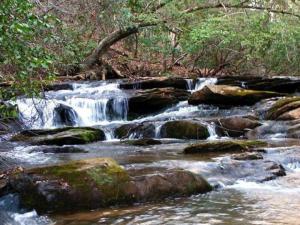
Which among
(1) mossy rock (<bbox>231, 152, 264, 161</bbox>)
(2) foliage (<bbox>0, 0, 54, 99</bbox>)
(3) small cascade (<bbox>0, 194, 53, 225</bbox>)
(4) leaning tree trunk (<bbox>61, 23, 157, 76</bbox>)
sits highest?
(4) leaning tree trunk (<bbox>61, 23, 157, 76</bbox>)

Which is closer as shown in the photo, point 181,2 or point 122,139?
point 122,139

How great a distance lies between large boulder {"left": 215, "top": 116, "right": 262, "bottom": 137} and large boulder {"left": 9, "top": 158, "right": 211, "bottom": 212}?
5.53 m

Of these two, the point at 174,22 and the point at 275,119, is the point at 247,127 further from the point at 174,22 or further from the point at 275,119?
the point at 174,22

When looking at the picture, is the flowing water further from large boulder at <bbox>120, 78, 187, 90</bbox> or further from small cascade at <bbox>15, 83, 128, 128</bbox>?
large boulder at <bbox>120, 78, 187, 90</bbox>

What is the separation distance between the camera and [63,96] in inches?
633

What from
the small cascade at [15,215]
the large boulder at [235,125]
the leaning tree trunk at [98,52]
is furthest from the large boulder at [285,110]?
the leaning tree trunk at [98,52]

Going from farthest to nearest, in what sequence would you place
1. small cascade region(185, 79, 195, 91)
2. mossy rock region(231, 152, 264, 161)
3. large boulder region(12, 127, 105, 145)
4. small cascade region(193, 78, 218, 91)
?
small cascade region(193, 78, 218, 91) → small cascade region(185, 79, 195, 91) → large boulder region(12, 127, 105, 145) → mossy rock region(231, 152, 264, 161)

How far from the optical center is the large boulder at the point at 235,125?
1233cm

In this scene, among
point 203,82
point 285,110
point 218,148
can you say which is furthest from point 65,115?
point 218,148

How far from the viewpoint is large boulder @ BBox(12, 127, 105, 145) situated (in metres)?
11.5

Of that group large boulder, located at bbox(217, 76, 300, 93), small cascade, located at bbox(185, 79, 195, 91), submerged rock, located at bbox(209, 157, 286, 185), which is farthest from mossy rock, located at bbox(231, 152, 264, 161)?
small cascade, located at bbox(185, 79, 195, 91)

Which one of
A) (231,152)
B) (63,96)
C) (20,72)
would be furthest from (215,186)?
(63,96)

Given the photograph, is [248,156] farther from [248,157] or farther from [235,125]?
[235,125]

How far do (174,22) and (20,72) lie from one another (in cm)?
1506
